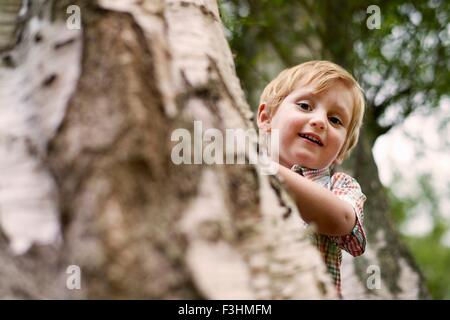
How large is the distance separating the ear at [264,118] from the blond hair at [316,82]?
21mm

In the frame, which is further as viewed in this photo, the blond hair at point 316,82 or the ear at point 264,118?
the ear at point 264,118

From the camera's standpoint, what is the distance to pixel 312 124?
1.97m

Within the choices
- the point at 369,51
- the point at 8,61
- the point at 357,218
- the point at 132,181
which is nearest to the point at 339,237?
the point at 357,218

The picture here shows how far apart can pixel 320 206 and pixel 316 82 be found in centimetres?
67

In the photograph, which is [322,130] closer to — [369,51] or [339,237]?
[339,237]

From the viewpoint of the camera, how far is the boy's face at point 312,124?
1988mm

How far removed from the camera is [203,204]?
100cm

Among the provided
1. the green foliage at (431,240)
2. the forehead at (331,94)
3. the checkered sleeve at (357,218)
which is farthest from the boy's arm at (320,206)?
the green foliage at (431,240)

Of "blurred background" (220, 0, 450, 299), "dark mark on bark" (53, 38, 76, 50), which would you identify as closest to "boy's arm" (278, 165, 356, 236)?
"dark mark on bark" (53, 38, 76, 50)

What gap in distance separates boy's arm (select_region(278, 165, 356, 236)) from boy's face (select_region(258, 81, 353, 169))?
360mm

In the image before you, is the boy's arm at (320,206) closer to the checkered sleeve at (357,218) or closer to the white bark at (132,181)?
the checkered sleeve at (357,218)

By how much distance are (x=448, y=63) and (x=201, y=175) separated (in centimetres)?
453

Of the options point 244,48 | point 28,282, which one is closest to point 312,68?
point 28,282

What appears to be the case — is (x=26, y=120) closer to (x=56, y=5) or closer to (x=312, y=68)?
(x=56, y=5)
